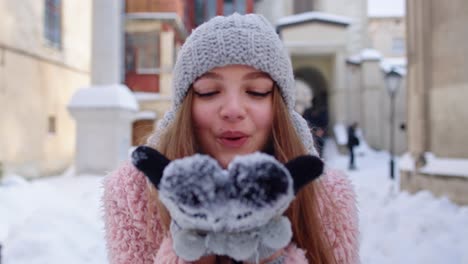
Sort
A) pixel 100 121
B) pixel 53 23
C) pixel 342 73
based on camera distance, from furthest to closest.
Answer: pixel 342 73 < pixel 53 23 < pixel 100 121

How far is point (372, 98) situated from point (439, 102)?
13295 millimetres

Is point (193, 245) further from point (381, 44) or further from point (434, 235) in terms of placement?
point (381, 44)

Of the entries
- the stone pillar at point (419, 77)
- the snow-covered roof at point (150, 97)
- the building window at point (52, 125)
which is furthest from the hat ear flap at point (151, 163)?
the snow-covered roof at point (150, 97)

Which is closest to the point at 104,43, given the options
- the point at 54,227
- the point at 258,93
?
the point at 54,227

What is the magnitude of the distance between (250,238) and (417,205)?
5361mm

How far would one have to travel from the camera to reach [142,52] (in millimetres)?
16219

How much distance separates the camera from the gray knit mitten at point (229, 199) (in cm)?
97

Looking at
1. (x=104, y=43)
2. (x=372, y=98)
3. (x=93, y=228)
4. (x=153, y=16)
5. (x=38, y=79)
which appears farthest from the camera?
(x=372, y=98)

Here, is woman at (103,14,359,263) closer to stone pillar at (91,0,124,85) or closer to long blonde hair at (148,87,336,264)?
long blonde hair at (148,87,336,264)

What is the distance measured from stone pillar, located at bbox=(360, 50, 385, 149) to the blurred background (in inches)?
1.8

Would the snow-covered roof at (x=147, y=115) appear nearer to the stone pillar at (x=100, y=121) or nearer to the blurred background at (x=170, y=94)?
the blurred background at (x=170, y=94)

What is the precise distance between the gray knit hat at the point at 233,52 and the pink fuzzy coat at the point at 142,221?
34 centimetres

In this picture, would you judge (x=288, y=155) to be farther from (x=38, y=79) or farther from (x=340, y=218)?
(x=38, y=79)

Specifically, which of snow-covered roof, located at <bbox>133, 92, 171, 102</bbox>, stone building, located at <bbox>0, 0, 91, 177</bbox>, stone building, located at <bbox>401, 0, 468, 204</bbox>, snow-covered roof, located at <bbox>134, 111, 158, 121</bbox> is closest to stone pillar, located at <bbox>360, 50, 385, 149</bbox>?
snow-covered roof, located at <bbox>133, 92, 171, 102</bbox>
